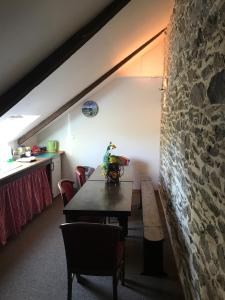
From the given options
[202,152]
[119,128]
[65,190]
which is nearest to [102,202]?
[65,190]

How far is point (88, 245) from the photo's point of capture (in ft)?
7.20

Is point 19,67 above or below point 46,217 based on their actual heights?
above

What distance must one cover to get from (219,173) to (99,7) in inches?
77.1

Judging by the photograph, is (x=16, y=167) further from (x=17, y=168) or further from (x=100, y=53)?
(x=100, y=53)

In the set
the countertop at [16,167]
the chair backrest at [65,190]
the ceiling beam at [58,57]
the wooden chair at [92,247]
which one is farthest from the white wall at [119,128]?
the wooden chair at [92,247]

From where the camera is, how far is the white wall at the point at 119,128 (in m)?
5.53

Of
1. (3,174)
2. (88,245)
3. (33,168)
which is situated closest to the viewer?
(88,245)

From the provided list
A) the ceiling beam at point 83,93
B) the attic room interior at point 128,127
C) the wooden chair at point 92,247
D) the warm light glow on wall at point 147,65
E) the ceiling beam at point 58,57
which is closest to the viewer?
the attic room interior at point 128,127

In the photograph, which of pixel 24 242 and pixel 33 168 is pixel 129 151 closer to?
pixel 33 168

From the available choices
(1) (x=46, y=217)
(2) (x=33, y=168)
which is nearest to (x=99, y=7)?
(2) (x=33, y=168)

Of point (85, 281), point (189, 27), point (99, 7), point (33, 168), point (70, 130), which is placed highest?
point (99, 7)

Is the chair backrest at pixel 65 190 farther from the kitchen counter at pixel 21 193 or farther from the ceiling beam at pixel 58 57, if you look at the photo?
the ceiling beam at pixel 58 57

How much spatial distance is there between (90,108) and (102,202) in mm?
3228

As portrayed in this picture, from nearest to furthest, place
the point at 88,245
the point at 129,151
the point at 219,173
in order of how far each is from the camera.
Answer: the point at 219,173 → the point at 88,245 → the point at 129,151
